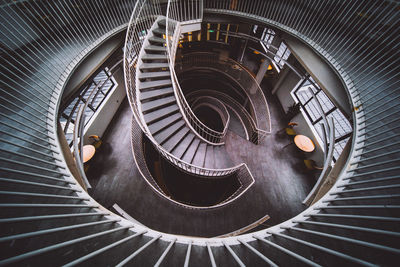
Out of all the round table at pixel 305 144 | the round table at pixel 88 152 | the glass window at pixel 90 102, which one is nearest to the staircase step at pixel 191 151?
the round table at pixel 88 152

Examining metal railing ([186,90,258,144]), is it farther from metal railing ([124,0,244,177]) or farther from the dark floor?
metal railing ([124,0,244,177])

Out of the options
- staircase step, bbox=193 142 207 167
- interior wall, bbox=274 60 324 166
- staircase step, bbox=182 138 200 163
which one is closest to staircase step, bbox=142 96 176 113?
staircase step, bbox=182 138 200 163

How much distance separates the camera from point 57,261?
1.61m

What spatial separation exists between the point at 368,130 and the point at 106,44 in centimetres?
828

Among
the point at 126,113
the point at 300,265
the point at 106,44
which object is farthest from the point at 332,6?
the point at 126,113

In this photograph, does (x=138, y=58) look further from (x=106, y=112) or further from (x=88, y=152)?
(x=88, y=152)

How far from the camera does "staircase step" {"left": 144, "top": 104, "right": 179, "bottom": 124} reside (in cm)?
539

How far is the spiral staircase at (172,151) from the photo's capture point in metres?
1.73

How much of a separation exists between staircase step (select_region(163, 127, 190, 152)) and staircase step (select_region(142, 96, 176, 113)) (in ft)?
3.92

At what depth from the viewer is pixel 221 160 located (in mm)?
6355

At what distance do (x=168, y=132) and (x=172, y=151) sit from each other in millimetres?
736

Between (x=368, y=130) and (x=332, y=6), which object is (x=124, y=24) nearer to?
(x=332, y=6)

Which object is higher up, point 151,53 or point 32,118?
point 151,53

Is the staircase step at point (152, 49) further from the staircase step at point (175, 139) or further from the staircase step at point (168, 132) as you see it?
the staircase step at point (175, 139)
